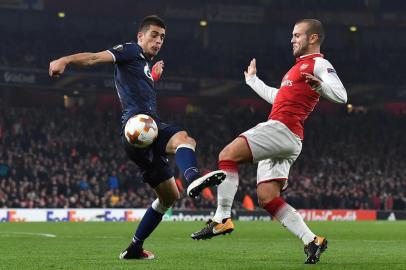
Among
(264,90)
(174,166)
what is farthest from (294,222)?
(174,166)

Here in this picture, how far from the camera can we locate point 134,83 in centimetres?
934

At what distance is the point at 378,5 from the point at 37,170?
2536 cm

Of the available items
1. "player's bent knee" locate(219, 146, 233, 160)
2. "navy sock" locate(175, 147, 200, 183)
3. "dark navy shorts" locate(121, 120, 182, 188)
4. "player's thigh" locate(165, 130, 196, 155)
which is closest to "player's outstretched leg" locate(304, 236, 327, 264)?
"player's bent knee" locate(219, 146, 233, 160)

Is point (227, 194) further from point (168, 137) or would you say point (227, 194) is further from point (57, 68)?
point (57, 68)

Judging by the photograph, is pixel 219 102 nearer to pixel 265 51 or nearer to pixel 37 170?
pixel 265 51

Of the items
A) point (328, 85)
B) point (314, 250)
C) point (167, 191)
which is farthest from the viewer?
point (167, 191)

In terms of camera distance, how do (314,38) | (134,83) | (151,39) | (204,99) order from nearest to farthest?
(314,38)
(134,83)
(151,39)
(204,99)

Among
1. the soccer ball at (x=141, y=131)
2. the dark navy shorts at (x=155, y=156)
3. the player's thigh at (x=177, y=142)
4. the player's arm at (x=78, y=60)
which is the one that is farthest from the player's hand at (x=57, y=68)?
the player's thigh at (x=177, y=142)

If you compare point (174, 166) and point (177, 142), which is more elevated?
point (177, 142)

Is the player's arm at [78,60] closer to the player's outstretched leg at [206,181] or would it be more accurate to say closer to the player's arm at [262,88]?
the player's outstretched leg at [206,181]

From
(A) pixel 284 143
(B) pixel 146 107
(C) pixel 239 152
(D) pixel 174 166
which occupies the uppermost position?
(B) pixel 146 107

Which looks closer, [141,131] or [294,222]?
[141,131]

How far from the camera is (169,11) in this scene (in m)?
47.9

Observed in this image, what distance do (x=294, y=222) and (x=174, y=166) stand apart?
28882 millimetres
